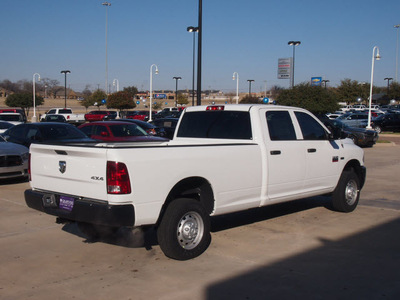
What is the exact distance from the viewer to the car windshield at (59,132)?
13.1 m

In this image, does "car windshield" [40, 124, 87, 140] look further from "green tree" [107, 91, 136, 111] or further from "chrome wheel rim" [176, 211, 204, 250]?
"green tree" [107, 91, 136, 111]

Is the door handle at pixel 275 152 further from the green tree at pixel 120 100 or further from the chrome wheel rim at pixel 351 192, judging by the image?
the green tree at pixel 120 100

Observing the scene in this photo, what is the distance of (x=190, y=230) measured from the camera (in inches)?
229

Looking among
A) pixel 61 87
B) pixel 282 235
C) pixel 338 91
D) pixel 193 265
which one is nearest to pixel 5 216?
pixel 193 265

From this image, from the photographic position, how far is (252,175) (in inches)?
257

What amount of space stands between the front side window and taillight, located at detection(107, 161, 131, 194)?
366cm

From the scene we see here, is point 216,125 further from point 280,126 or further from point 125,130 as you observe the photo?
point 125,130

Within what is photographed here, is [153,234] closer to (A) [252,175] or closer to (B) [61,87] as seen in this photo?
(A) [252,175]

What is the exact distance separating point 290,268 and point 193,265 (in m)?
1.18

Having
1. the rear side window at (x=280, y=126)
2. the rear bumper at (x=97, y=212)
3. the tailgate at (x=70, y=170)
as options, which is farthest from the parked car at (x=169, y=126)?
the rear bumper at (x=97, y=212)

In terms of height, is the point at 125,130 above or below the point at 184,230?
above

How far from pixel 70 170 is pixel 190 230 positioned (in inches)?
65.6

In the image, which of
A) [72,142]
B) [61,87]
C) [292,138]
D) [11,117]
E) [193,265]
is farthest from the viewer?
[61,87]

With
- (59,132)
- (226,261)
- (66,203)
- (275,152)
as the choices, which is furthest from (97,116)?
(226,261)
